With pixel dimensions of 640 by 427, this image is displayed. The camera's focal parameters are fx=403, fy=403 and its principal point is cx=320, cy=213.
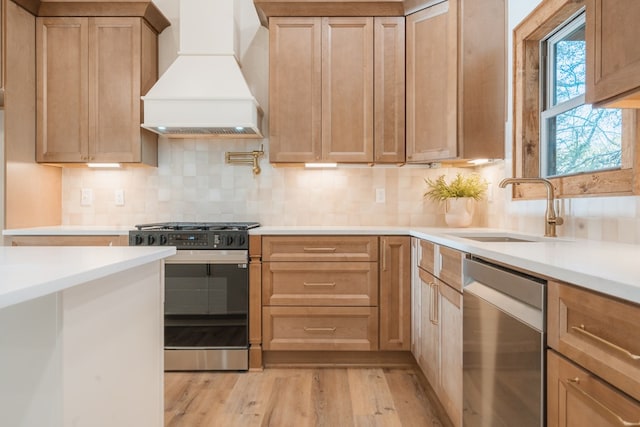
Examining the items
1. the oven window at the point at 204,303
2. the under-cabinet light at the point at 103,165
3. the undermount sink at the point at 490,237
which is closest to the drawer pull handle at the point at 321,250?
the oven window at the point at 204,303

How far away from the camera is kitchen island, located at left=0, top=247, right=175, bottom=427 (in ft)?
3.02

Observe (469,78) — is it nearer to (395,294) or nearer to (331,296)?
(395,294)

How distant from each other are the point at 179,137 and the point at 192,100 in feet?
1.76

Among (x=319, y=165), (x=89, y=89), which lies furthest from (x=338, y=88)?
(x=89, y=89)

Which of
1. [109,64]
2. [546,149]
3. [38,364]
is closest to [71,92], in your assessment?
[109,64]

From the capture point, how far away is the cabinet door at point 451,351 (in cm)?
173

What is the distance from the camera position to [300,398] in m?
2.27

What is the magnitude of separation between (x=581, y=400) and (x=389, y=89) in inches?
93.2

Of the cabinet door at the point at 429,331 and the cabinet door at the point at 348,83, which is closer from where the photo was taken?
the cabinet door at the point at 429,331

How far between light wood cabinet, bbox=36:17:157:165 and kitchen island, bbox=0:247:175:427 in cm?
182

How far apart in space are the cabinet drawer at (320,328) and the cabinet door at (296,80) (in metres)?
1.15

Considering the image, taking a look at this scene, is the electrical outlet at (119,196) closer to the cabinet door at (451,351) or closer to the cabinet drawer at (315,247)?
the cabinet drawer at (315,247)

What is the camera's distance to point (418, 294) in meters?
2.50

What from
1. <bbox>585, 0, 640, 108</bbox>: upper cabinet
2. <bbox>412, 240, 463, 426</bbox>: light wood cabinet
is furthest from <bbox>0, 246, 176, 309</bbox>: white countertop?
<bbox>585, 0, 640, 108</bbox>: upper cabinet
